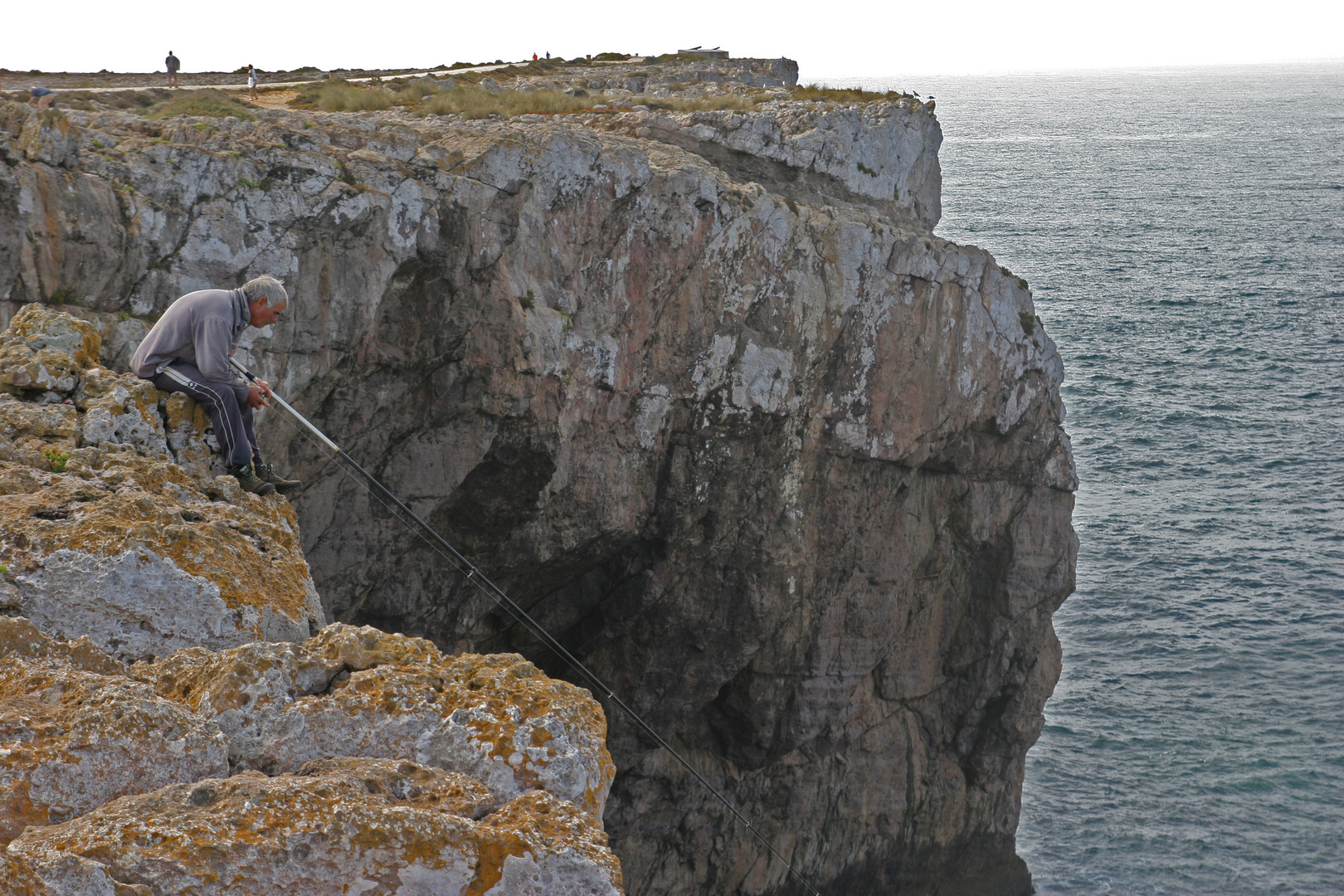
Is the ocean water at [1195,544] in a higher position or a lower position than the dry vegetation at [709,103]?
lower

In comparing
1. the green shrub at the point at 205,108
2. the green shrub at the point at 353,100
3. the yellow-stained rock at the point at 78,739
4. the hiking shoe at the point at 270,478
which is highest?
the green shrub at the point at 353,100

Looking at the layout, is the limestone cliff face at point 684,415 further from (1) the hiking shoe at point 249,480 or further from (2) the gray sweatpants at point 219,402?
(1) the hiking shoe at point 249,480

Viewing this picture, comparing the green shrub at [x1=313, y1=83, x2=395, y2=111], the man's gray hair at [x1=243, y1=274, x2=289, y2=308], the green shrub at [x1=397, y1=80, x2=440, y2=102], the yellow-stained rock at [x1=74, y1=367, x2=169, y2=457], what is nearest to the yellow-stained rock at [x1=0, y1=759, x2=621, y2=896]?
the yellow-stained rock at [x1=74, y1=367, x2=169, y2=457]

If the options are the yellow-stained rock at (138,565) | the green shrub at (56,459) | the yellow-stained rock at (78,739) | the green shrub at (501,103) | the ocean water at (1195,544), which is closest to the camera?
the yellow-stained rock at (78,739)

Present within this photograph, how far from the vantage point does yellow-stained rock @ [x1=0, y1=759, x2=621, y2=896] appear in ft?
14.2

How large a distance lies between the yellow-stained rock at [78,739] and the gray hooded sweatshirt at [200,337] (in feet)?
10.1

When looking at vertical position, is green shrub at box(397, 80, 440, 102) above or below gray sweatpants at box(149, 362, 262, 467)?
above

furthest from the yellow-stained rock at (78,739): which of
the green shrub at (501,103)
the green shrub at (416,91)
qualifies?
the green shrub at (416,91)

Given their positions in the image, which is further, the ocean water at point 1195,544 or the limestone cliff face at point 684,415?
the ocean water at point 1195,544

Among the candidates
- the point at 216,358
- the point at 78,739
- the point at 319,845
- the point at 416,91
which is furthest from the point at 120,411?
the point at 416,91

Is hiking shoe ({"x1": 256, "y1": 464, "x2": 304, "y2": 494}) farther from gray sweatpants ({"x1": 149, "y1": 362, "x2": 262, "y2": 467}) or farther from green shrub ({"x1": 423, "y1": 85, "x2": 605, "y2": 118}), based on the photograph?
green shrub ({"x1": 423, "y1": 85, "x2": 605, "y2": 118})

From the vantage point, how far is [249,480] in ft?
27.5

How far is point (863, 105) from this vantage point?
24.8 meters

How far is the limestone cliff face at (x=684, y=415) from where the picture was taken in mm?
15930
